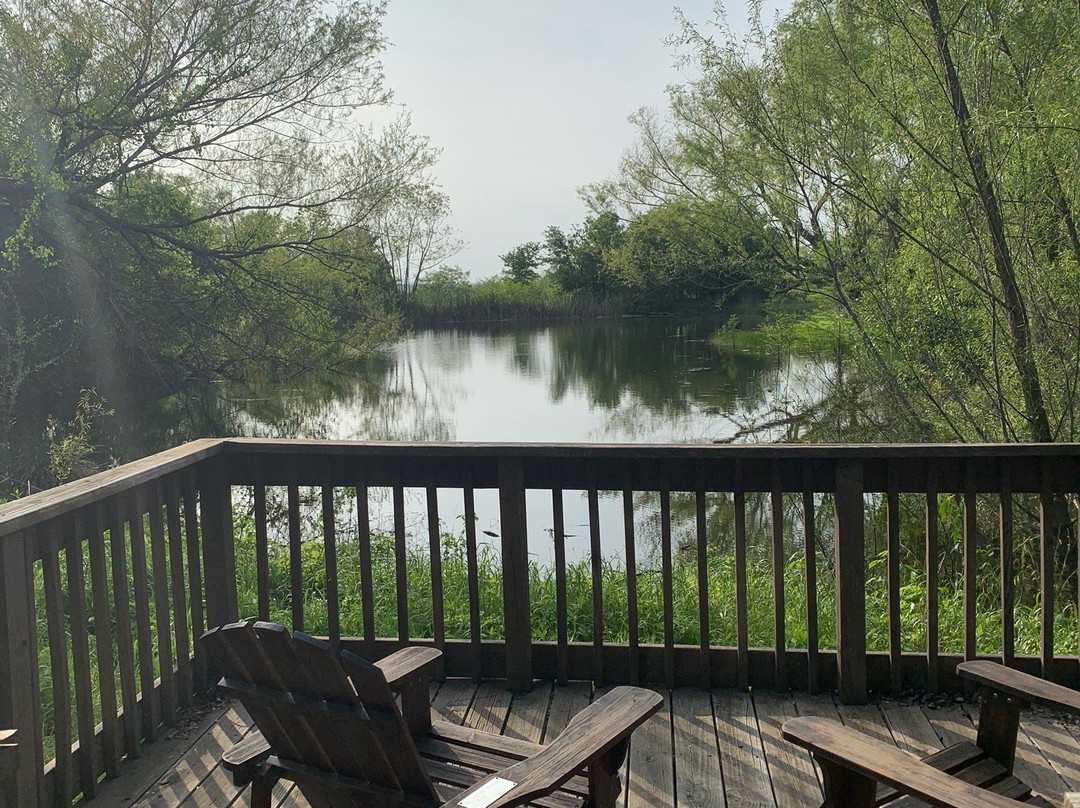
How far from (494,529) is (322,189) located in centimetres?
439

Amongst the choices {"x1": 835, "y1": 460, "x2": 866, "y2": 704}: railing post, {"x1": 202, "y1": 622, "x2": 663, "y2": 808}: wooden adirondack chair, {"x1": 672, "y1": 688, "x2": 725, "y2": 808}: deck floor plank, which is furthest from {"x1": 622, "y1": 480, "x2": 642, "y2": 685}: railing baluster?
{"x1": 202, "y1": 622, "x2": 663, "y2": 808}: wooden adirondack chair

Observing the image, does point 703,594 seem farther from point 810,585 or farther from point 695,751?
point 695,751

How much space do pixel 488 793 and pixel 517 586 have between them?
160 centimetres

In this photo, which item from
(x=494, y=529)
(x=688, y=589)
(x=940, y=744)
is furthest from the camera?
(x=494, y=529)

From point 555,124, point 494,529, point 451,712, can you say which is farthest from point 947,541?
point 555,124

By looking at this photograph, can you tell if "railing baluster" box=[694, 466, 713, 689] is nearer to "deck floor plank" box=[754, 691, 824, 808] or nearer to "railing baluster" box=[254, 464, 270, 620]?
Answer: "deck floor plank" box=[754, 691, 824, 808]

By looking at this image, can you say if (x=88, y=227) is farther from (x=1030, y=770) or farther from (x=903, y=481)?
(x=1030, y=770)

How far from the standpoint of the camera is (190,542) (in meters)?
3.17

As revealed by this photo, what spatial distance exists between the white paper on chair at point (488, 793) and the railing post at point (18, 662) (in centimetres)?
126

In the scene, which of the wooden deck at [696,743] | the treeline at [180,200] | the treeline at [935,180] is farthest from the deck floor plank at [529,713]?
the treeline at [180,200]

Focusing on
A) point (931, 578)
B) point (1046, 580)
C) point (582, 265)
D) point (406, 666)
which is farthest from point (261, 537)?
point (582, 265)

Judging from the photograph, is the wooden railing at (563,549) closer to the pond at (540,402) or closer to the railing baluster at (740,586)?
the railing baluster at (740,586)

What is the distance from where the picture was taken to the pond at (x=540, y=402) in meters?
10.4

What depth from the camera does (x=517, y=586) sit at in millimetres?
3236
